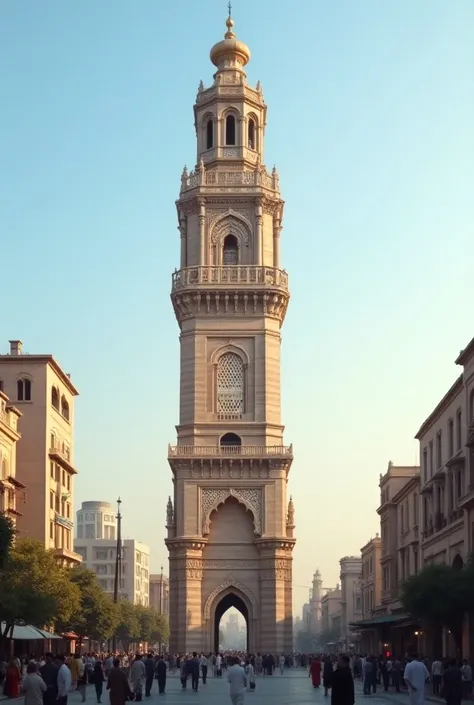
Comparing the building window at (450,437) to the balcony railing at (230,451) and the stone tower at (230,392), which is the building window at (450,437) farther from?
the stone tower at (230,392)

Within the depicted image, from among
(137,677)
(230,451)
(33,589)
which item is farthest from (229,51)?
(137,677)

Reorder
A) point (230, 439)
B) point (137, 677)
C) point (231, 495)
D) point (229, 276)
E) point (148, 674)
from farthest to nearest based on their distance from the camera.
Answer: point (229, 276) → point (230, 439) → point (231, 495) → point (148, 674) → point (137, 677)

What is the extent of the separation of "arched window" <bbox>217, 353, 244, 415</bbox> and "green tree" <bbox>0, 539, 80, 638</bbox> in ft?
50.1

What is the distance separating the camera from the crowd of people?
25.5m

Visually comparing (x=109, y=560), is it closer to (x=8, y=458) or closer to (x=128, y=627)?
(x=128, y=627)

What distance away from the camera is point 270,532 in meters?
78.8

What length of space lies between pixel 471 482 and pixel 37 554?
23293 mm

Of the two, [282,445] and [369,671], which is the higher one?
[282,445]

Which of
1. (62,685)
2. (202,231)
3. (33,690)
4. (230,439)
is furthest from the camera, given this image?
(202,231)

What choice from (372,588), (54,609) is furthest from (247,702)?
(372,588)

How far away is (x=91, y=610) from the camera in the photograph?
3204 inches

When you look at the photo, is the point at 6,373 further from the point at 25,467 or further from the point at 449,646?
the point at 449,646

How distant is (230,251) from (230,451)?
1346 centimetres

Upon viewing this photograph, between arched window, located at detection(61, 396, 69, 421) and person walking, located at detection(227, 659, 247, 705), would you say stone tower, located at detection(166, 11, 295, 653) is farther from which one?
person walking, located at detection(227, 659, 247, 705)
